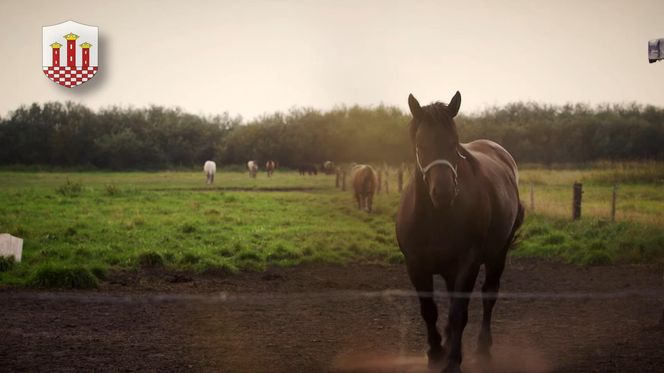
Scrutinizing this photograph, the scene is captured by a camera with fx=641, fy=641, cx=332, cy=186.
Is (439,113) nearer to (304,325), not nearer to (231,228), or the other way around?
(304,325)

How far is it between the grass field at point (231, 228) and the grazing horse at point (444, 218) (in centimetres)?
574

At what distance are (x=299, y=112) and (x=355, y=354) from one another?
49.3 m

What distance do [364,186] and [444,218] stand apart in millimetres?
15898

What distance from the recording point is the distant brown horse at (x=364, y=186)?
20.6 meters

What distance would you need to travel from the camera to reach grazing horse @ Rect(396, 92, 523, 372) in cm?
488

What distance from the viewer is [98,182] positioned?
23.8 m

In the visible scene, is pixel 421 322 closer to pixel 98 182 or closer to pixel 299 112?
pixel 98 182

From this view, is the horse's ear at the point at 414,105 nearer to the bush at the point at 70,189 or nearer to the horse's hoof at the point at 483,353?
the horse's hoof at the point at 483,353

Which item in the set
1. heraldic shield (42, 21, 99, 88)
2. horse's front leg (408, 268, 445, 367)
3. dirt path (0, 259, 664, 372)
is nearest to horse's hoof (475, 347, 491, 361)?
dirt path (0, 259, 664, 372)

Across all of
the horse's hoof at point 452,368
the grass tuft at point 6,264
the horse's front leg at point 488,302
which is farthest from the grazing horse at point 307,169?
the horse's hoof at point 452,368

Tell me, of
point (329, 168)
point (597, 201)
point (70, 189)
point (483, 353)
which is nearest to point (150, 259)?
point (483, 353)

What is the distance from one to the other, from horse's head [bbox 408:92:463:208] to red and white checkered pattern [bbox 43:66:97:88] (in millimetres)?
8478

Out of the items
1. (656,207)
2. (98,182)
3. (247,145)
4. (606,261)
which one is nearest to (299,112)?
(247,145)

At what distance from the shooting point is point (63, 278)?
360 inches
